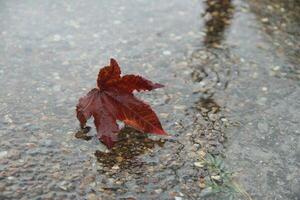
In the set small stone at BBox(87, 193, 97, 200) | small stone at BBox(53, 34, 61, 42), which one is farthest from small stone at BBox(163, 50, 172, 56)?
small stone at BBox(87, 193, 97, 200)

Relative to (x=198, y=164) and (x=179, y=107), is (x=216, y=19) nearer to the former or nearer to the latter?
(x=179, y=107)

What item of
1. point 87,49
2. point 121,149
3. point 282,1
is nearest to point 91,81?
point 87,49

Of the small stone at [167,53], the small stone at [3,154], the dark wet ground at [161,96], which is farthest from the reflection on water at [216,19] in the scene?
the small stone at [3,154]

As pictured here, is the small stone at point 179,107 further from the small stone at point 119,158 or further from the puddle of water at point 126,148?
the small stone at point 119,158

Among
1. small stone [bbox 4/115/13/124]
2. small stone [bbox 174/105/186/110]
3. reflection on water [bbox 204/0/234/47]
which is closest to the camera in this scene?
small stone [bbox 4/115/13/124]

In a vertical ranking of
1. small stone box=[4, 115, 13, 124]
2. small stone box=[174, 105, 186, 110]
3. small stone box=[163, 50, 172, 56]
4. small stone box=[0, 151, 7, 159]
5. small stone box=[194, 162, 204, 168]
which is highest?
small stone box=[163, 50, 172, 56]

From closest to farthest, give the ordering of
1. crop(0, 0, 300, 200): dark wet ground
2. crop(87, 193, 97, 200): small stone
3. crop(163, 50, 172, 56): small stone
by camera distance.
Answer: crop(87, 193, 97, 200): small stone < crop(0, 0, 300, 200): dark wet ground < crop(163, 50, 172, 56): small stone

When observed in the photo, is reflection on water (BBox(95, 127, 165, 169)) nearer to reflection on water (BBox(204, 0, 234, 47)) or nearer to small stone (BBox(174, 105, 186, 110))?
small stone (BBox(174, 105, 186, 110))
